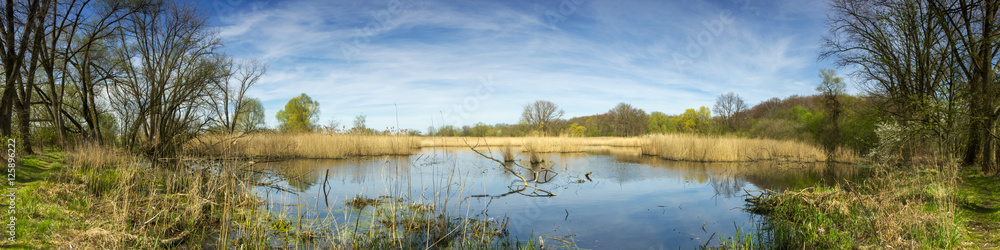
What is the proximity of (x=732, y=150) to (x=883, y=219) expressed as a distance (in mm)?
13048

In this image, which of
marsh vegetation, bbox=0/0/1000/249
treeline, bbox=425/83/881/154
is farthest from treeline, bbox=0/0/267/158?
treeline, bbox=425/83/881/154

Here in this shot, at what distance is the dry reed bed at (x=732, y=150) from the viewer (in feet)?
51.0

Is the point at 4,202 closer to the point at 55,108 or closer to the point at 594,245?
the point at 594,245

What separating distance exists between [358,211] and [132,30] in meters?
12.9

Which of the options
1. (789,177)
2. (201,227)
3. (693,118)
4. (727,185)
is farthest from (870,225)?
(693,118)

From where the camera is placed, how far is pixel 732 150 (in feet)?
51.8

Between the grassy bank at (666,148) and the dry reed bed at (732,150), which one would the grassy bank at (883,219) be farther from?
the grassy bank at (666,148)

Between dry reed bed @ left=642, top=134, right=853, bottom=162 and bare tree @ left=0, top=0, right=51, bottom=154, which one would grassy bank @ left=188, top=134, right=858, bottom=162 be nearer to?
dry reed bed @ left=642, top=134, right=853, bottom=162

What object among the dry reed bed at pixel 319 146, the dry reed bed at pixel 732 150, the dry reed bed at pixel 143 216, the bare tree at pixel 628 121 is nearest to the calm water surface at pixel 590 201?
the dry reed bed at pixel 143 216

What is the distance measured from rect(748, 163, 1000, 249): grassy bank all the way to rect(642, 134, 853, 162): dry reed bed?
9.20m

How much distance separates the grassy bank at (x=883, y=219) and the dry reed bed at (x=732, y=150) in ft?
30.2

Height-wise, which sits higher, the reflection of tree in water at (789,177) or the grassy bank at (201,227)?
the grassy bank at (201,227)

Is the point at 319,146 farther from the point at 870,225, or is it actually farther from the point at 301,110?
the point at 301,110

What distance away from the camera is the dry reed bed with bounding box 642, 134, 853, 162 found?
15559mm
